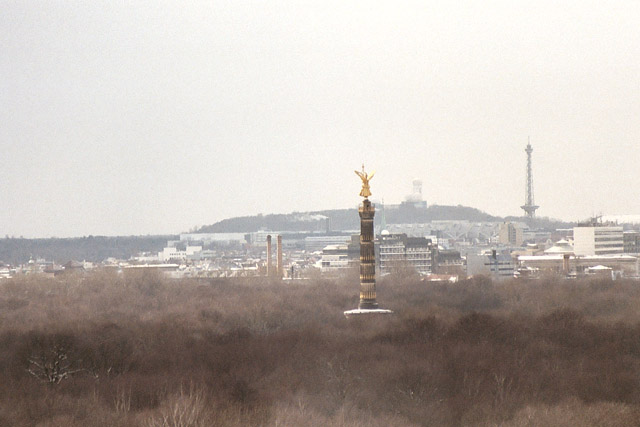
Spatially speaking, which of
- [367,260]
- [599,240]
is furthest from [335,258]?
[367,260]

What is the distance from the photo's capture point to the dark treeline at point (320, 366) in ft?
129

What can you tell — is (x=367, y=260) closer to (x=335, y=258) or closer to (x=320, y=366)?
(x=320, y=366)

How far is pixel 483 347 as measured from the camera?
55.3 metres

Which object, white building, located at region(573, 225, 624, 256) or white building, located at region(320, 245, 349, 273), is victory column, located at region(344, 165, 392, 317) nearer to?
white building, located at region(320, 245, 349, 273)

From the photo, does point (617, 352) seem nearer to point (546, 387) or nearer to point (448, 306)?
point (546, 387)

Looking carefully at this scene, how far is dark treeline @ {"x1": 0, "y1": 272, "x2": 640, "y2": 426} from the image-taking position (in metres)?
39.3

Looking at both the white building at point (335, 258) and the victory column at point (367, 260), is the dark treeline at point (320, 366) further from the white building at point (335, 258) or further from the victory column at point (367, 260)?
the white building at point (335, 258)

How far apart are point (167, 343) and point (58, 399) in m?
18.9

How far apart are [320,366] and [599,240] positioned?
11850cm

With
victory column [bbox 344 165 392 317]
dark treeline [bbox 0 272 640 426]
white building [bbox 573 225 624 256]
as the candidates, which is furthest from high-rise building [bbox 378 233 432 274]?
victory column [bbox 344 165 392 317]

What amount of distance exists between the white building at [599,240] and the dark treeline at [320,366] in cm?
7881

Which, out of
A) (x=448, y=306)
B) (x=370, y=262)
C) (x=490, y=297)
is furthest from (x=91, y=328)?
(x=490, y=297)

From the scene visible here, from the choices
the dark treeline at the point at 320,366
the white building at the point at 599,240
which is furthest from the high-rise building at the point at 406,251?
the dark treeline at the point at 320,366

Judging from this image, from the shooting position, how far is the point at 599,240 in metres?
164
